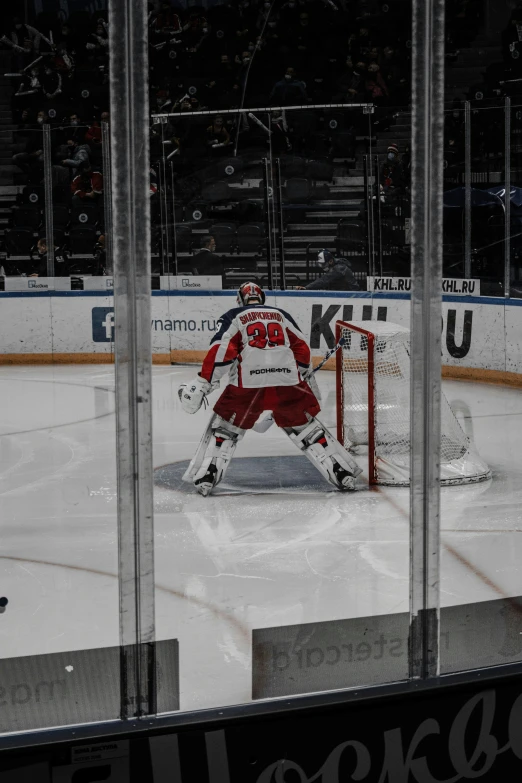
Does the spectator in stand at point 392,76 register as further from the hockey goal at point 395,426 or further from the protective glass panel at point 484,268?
the hockey goal at point 395,426

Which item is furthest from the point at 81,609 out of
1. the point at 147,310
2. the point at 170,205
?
the point at 170,205

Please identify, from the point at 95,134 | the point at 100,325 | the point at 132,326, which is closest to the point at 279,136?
the point at 95,134

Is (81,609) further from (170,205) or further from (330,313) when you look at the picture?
(170,205)

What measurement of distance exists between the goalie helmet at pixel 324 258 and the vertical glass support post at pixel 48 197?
2.25m

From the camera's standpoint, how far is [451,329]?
26.4ft

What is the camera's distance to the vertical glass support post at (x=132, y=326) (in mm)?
1565

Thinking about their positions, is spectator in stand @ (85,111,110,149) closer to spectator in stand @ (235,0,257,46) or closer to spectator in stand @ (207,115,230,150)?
spectator in stand @ (207,115,230,150)

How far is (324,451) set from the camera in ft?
16.0

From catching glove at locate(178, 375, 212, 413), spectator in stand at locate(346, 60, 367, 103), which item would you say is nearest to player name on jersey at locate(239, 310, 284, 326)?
catching glove at locate(178, 375, 212, 413)

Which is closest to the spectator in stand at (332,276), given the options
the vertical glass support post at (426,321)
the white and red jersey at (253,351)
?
the white and red jersey at (253,351)

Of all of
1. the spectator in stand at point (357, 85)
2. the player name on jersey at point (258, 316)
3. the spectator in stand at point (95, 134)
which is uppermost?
the spectator in stand at point (357, 85)

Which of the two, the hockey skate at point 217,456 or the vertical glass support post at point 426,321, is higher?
Answer: the vertical glass support post at point 426,321

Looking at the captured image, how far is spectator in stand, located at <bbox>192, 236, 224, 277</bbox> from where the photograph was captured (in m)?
9.19

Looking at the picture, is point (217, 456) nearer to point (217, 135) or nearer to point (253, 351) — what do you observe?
point (253, 351)
